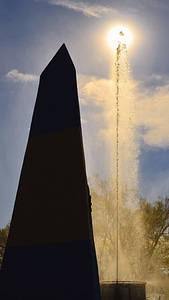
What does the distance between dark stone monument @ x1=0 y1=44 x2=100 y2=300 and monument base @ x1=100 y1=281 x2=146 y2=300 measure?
3792 millimetres

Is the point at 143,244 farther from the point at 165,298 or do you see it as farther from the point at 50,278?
the point at 50,278

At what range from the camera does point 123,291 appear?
11227mm

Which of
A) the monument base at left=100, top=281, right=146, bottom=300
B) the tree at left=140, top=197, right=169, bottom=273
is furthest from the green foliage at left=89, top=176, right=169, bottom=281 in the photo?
the monument base at left=100, top=281, right=146, bottom=300

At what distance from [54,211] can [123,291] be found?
13.8ft

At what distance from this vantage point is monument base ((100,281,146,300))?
11.2m

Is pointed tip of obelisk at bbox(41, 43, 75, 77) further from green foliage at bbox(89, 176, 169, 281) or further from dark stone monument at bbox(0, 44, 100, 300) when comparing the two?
green foliage at bbox(89, 176, 169, 281)

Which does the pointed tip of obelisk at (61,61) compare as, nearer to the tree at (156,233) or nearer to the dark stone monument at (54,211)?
the dark stone monument at (54,211)

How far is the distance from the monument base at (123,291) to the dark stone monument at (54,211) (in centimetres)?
379

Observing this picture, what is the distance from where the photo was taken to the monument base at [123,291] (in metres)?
11.2

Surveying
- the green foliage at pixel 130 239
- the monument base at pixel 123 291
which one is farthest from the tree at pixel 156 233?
the monument base at pixel 123 291

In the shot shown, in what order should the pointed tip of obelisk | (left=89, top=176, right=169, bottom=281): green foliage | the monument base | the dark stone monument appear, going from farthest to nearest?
(left=89, top=176, right=169, bottom=281): green foliage < the monument base < the pointed tip of obelisk < the dark stone monument

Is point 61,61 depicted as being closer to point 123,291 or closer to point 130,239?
point 123,291

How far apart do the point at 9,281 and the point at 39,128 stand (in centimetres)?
344

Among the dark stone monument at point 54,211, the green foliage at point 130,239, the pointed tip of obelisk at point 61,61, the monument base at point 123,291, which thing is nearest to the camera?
the dark stone monument at point 54,211
